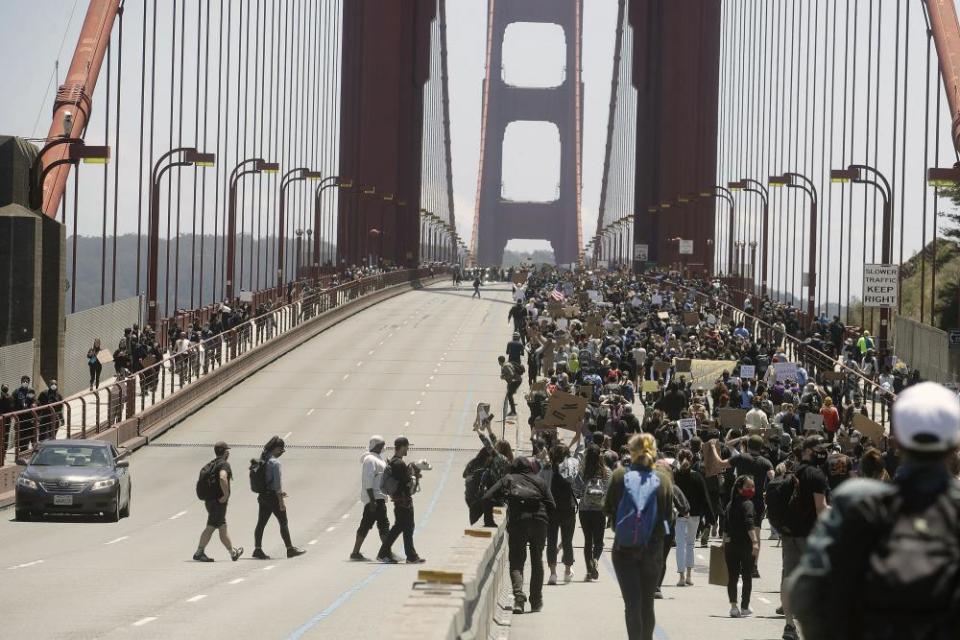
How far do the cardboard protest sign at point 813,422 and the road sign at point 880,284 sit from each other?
460 inches

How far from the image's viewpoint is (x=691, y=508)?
1683 centimetres

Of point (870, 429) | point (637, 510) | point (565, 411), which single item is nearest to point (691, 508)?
point (870, 429)

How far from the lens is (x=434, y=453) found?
33.5 m

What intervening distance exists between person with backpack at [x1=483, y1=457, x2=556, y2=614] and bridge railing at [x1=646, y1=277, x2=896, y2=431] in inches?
597

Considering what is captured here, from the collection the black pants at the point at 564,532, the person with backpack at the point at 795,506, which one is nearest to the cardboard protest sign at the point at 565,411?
the black pants at the point at 564,532

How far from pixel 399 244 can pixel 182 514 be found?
9297 centimetres

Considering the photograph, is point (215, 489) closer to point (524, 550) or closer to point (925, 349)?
point (524, 550)

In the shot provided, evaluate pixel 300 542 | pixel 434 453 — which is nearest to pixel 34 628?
pixel 300 542

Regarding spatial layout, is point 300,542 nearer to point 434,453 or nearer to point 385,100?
point 434,453

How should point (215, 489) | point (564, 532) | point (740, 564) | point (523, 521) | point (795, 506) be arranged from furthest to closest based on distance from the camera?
point (215, 489) → point (564, 532) → point (740, 564) → point (523, 521) → point (795, 506)

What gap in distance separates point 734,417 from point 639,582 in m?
15.9

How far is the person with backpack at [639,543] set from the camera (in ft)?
31.9

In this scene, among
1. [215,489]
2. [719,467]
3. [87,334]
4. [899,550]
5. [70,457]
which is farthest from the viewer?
[87,334]

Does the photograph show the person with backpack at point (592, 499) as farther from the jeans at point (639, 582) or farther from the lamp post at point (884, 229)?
the lamp post at point (884, 229)
